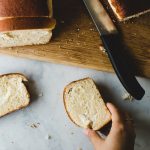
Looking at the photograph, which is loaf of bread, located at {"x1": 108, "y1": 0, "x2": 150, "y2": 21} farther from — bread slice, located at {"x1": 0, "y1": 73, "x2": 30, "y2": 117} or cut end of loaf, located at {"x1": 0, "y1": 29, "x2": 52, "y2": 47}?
bread slice, located at {"x1": 0, "y1": 73, "x2": 30, "y2": 117}

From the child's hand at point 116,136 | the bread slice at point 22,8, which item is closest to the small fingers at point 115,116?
the child's hand at point 116,136

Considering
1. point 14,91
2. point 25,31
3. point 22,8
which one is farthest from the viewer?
point 14,91

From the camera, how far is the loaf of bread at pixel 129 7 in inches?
102

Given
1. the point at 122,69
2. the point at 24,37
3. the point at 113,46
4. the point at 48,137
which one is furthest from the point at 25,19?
the point at 48,137

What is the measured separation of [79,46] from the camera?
2699 millimetres

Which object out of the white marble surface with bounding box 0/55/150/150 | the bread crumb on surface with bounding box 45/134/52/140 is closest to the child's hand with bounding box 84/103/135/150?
the white marble surface with bounding box 0/55/150/150

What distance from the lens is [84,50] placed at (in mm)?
2703

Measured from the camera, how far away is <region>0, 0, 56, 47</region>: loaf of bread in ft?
7.83

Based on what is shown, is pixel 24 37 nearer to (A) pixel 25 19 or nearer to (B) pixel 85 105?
(A) pixel 25 19

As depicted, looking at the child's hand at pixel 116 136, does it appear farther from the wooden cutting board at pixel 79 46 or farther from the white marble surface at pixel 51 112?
the wooden cutting board at pixel 79 46

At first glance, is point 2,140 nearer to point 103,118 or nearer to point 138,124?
point 103,118

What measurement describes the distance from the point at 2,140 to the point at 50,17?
934 millimetres

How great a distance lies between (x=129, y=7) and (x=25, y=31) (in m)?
0.73

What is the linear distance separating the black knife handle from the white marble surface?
0.20 meters
